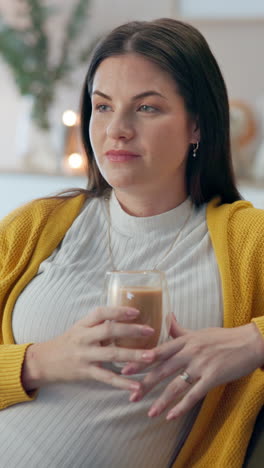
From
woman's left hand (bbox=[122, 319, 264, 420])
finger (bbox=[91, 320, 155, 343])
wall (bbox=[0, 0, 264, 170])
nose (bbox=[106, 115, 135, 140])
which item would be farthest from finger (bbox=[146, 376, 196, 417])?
wall (bbox=[0, 0, 264, 170])

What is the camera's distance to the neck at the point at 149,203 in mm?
1541

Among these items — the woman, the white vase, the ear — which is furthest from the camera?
the white vase

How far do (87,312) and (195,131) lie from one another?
483 millimetres

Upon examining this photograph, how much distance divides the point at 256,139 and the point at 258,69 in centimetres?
39

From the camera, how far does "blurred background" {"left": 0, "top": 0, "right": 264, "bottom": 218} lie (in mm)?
3838

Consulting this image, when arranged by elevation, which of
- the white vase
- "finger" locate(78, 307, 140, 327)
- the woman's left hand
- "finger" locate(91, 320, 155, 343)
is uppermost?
"finger" locate(78, 307, 140, 327)

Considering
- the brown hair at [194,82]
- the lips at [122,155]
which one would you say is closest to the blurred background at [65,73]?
the brown hair at [194,82]

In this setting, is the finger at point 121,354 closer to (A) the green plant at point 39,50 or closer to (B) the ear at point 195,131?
(B) the ear at point 195,131

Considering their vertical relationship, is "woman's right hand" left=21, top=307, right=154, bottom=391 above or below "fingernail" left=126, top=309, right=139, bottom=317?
below

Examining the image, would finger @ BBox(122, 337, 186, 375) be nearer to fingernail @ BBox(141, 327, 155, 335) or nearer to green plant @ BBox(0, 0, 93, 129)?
fingernail @ BBox(141, 327, 155, 335)

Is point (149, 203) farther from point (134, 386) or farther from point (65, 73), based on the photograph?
point (65, 73)

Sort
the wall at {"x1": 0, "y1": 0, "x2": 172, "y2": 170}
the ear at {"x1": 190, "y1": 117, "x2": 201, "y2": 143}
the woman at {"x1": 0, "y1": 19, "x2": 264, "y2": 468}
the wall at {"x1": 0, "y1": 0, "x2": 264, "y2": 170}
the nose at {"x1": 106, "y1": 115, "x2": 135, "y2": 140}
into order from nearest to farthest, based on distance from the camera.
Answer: the woman at {"x1": 0, "y1": 19, "x2": 264, "y2": 468}, the nose at {"x1": 106, "y1": 115, "x2": 135, "y2": 140}, the ear at {"x1": 190, "y1": 117, "x2": 201, "y2": 143}, the wall at {"x1": 0, "y1": 0, "x2": 264, "y2": 170}, the wall at {"x1": 0, "y1": 0, "x2": 172, "y2": 170}

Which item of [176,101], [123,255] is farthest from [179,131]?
[123,255]

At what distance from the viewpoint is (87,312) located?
4.56 ft
